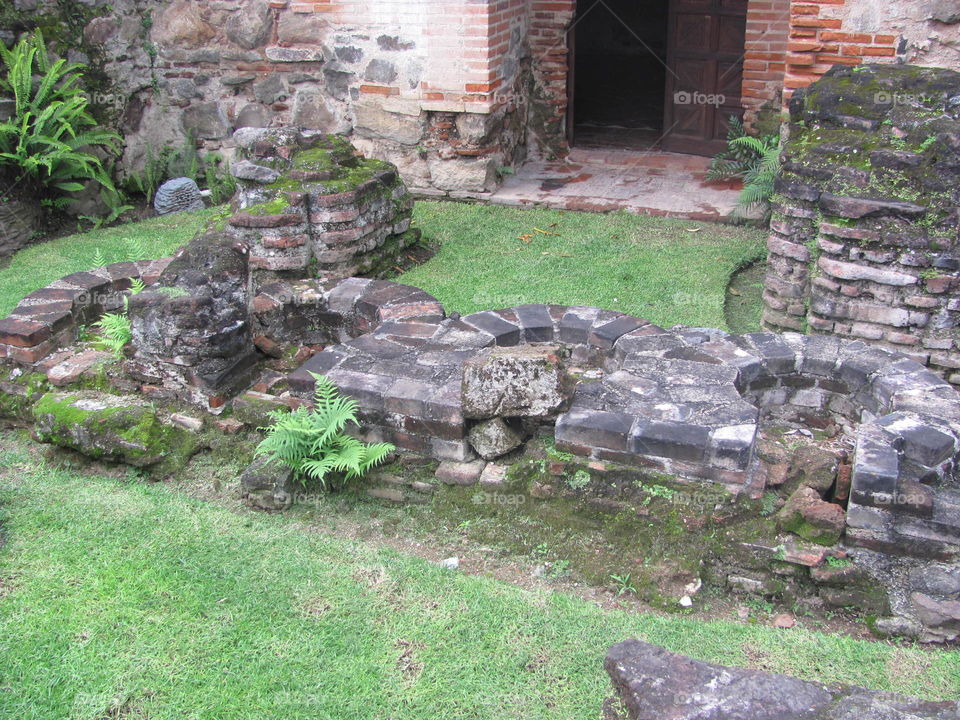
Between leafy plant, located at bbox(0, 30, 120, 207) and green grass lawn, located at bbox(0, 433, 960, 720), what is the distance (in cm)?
500

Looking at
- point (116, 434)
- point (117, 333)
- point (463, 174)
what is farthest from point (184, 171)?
point (116, 434)

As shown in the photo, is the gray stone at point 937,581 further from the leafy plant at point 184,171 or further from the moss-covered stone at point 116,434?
the leafy plant at point 184,171

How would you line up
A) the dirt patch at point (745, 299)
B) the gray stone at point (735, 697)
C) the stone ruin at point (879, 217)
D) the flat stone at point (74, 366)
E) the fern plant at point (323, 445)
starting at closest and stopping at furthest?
the gray stone at point (735, 697), the fern plant at point (323, 445), the flat stone at point (74, 366), the stone ruin at point (879, 217), the dirt patch at point (745, 299)

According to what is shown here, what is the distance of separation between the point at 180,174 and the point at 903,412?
24.1ft

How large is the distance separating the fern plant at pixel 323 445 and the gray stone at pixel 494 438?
1.24 ft

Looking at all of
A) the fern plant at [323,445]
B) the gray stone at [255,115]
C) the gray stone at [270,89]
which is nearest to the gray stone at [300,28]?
the gray stone at [270,89]

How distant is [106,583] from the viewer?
3.47 m

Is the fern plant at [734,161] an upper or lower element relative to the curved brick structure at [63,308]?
upper

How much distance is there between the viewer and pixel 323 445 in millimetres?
3936

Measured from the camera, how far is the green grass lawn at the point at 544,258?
6203mm

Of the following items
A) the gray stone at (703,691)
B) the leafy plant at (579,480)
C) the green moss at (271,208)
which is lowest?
the leafy plant at (579,480)

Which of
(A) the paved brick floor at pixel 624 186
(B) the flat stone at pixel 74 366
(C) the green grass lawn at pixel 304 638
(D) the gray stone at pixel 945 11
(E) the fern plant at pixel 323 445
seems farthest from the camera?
(A) the paved brick floor at pixel 624 186

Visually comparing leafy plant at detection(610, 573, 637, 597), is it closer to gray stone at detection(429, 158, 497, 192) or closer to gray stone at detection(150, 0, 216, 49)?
gray stone at detection(429, 158, 497, 192)

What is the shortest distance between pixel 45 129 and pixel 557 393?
6.25 m
